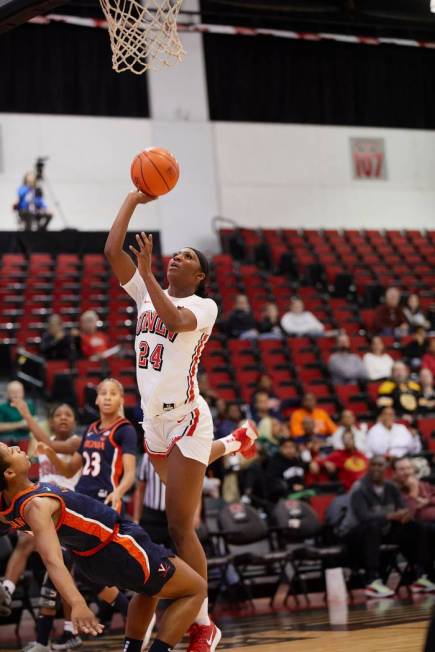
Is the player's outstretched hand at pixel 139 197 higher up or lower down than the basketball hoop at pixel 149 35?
lower down

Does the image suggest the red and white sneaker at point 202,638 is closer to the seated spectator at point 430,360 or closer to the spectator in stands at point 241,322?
the seated spectator at point 430,360

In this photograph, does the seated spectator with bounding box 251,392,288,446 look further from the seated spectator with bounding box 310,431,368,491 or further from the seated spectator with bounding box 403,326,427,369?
the seated spectator with bounding box 403,326,427,369

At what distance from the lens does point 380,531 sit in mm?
10125

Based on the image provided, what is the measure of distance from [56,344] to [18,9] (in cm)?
790

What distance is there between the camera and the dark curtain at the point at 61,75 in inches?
809

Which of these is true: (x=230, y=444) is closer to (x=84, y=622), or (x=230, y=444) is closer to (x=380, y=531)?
(x=84, y=622)

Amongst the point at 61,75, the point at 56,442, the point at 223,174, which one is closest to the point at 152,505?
the point at 56,442

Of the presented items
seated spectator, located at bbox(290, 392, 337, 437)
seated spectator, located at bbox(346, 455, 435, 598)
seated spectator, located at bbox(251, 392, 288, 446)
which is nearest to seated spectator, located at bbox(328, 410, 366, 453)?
seated spectator, located at bbox(290, 392, 337, 437)

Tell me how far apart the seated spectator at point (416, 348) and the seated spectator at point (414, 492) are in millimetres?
5076

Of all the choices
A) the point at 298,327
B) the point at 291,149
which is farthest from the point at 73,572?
the point at 291,149

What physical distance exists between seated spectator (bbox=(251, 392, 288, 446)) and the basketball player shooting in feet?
21.7

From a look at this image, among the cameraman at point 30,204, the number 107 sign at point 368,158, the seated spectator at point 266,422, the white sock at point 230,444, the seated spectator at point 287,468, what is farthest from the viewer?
the number 107 sign at point 368,158

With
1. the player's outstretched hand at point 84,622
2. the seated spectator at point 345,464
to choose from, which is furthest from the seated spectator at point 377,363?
the player's outstretched hand at point 84,622

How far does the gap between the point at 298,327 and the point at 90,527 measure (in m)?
12.5
